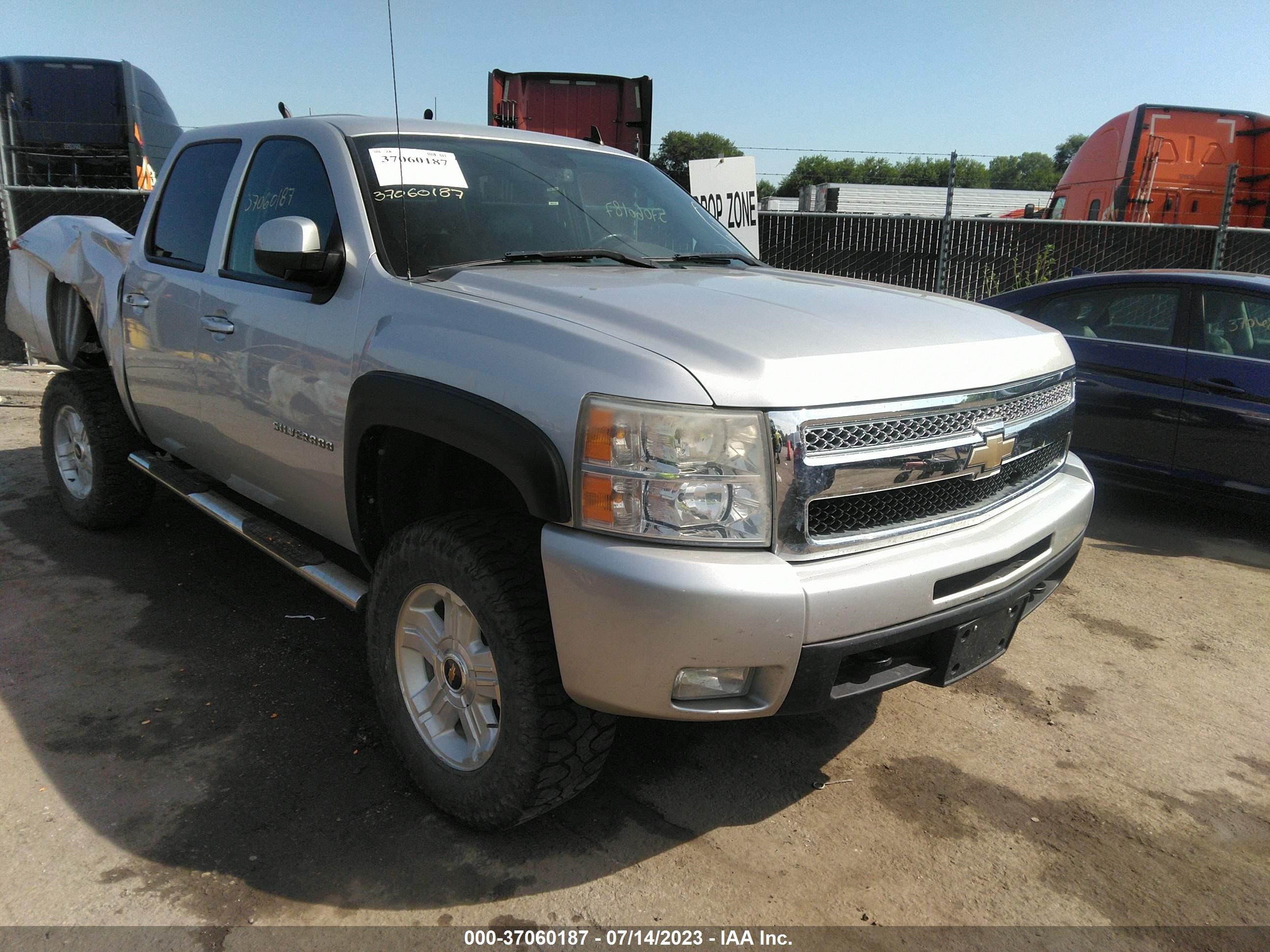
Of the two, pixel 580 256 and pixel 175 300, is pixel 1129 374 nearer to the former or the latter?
pixel 580 256

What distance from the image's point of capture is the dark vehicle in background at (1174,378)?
496 cm

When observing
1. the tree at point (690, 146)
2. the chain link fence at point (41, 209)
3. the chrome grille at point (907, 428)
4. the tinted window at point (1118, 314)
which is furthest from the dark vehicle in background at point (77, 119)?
the tree at point (690, 146)

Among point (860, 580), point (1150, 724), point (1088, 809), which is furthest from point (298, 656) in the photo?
point (1150, 724)

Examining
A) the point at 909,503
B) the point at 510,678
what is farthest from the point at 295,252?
the point at 909,503

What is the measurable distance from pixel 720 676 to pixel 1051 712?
1771 millimetres

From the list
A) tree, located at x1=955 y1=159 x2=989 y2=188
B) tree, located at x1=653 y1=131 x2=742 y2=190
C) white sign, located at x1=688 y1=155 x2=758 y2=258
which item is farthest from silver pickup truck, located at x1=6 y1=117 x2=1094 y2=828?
tree, located at x1=653 y1=131 x2=742 y2=190

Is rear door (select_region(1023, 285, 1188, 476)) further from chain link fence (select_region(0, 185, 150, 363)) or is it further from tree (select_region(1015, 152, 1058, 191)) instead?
tree (select_region(1015, 152, 1058, 191))

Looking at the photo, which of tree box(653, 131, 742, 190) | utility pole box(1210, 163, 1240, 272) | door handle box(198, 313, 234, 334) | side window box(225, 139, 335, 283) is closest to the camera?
side window box(225, 139, 335, 283)

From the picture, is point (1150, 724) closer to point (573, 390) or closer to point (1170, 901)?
point (1170, 901)

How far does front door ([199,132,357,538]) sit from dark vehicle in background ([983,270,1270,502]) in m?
4.41

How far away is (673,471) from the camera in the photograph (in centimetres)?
194

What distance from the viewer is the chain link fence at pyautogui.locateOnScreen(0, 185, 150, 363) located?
8.66 meters

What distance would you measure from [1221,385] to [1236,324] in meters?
0.41

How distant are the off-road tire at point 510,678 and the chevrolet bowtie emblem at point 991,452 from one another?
1.13 meters
